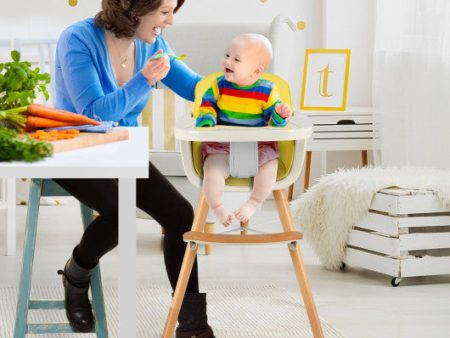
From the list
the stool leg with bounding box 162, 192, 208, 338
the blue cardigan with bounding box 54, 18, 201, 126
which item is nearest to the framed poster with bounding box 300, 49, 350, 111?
the blue cardigan with bounding box 54, 18, 201, 126

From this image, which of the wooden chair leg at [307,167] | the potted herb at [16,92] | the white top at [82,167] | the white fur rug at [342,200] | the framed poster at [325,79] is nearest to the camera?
the white top at [82,167]

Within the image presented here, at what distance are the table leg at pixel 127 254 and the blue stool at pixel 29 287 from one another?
69 cm

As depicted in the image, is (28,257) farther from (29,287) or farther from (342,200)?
(342,200)

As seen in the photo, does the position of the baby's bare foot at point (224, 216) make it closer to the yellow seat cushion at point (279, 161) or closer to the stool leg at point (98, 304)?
the yellow seat cushion at point (279, 161)

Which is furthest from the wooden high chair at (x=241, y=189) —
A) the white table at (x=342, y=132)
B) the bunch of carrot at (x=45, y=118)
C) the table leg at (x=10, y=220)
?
the white table at (x=342, y=132)

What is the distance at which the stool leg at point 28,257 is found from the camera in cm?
206

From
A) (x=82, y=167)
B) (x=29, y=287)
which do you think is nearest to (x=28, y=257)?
(x=29, y=287)

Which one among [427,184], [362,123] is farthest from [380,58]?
[427,184]

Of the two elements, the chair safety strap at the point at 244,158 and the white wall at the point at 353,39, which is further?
the white wall at the point at 353,39

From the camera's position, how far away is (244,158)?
6.75 ft

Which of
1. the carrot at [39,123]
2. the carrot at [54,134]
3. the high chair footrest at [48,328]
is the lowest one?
the high chair footrest at [48,328]

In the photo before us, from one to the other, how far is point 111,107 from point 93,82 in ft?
0.26

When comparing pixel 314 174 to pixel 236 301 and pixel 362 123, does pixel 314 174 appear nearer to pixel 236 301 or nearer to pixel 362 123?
pixel 362 123

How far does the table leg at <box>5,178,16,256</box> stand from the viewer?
365cm
